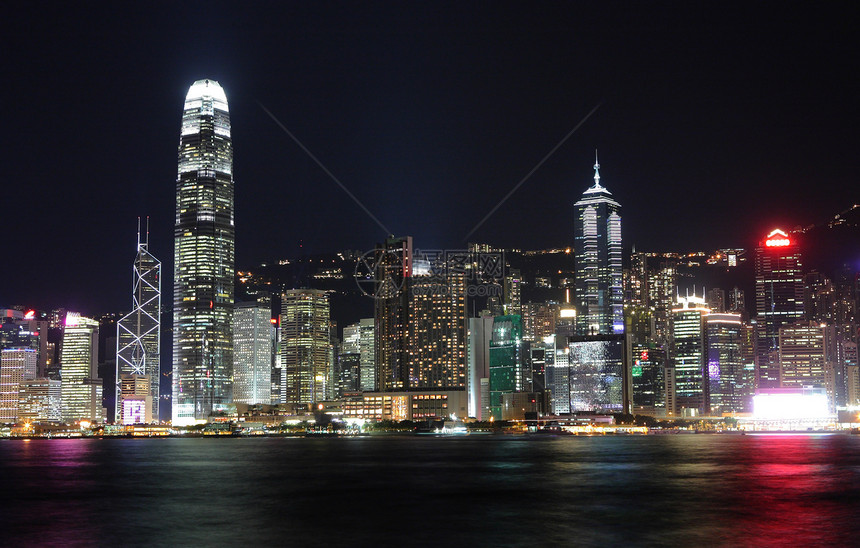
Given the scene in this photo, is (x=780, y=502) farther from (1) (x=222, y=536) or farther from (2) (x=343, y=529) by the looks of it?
(1) (x=222, y=536)

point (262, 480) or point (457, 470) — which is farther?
point (457, 470)

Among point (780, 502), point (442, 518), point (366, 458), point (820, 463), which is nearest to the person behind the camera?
point (442, 518)

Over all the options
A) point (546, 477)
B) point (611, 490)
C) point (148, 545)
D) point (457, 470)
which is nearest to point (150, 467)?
point (457, 470)

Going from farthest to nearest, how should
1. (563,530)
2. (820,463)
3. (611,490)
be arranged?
1. (820,463)
2. (611,490)
3. (563,530)

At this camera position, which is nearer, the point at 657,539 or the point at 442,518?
the point at 657,539

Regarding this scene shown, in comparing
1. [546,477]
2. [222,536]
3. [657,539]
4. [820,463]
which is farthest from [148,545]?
[820,463]

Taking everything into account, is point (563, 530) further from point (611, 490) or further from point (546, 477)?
point (546, 477)
